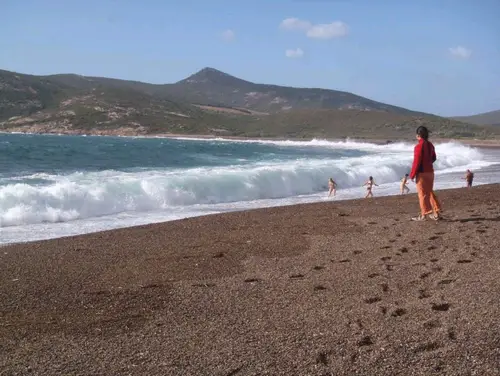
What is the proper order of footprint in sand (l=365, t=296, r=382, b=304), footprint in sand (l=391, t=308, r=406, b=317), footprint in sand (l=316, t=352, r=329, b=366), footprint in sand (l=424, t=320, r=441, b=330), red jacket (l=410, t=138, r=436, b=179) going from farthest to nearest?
1. red jacket (l=410, t=138, r=436, b=179)
2. footprint in sand (l=365, t=296, r=382, b=304)
3. footprint in sand (l=391, t=308, r=406, b=317)
4. footprint in sand (l=424, t=320, r=441, b=330)
5. footprint in sand (l=316, t=352, r=329, b=366)

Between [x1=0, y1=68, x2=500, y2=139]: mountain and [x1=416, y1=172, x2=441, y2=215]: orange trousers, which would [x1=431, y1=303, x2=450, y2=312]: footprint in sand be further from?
[x1=0, y1=68, x2=500, y2=139]: mountain

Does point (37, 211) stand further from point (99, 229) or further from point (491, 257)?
point (491, 257)

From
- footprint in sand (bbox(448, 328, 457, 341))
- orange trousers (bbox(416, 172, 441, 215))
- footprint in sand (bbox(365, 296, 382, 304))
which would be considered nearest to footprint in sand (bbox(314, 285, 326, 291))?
footprint in sand (bbox(365, 296, 382, 304))

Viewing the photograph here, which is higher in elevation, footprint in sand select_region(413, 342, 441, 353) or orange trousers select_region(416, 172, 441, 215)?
orange trousers select_region(416, 172, 441, 215)

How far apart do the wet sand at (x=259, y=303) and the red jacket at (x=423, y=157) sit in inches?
40.0

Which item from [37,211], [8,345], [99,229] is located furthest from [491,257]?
[37,211]

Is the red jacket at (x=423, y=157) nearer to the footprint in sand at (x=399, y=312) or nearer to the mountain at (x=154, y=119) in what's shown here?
the footprint in sand at (x=399, y=312)

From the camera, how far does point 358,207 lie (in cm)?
1419

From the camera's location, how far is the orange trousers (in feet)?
33.8

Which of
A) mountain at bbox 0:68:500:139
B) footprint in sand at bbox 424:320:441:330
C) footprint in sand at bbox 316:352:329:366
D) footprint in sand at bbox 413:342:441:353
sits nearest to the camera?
footprint in sand at bbox 316:352:329:366

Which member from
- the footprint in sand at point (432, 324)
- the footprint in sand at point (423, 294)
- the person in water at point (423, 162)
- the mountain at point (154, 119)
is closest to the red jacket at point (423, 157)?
the person in water at point (423, 162)

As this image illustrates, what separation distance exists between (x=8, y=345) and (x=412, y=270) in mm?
4641

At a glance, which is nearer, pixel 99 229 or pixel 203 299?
pixel 203 299

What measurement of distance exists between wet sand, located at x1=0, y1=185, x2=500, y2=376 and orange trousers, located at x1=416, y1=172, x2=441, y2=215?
361 mm
